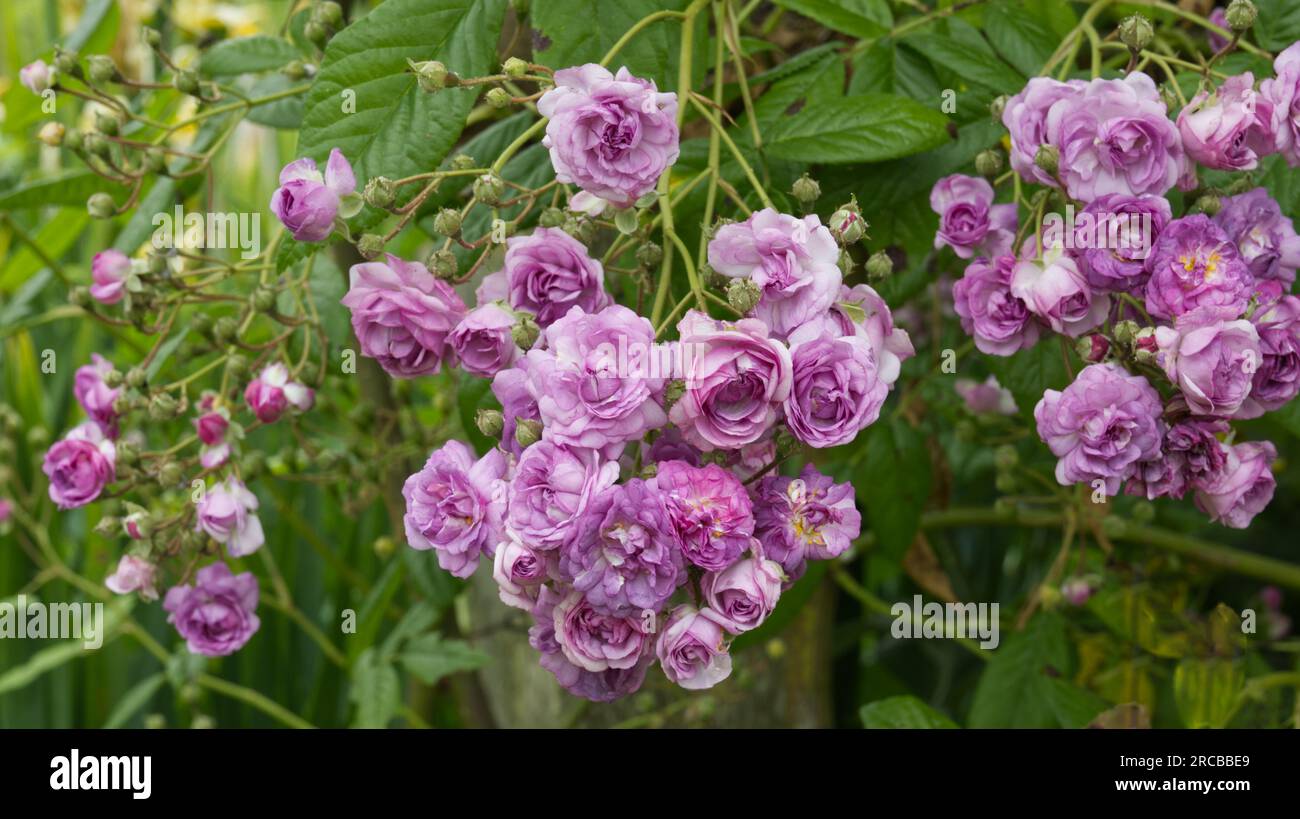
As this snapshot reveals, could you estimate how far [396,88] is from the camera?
25.8 inches

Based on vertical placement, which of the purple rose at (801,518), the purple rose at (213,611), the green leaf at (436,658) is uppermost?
the purple rose at (801,518)

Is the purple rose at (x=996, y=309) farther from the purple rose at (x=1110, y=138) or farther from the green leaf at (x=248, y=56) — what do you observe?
the green leaf at (x=248, y=56)

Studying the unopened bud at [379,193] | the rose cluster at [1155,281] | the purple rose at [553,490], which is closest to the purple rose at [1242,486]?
the rose cluster at [1155,281]

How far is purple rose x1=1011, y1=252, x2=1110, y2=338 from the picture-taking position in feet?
1.94

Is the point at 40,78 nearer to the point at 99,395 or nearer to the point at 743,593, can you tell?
the point at 99,395

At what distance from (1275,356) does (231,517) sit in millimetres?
583

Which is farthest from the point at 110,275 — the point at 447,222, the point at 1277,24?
the point at 1277,24

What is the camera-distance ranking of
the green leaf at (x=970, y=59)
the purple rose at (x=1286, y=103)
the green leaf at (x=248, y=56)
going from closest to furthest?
the purple rose at (x=1286, y=103), the green leaf at (x=970, y=59), the green leaf at (x=248, y=56)

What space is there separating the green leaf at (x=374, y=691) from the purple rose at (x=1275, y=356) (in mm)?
690

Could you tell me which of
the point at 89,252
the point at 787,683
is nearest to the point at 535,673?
the point at 787,683

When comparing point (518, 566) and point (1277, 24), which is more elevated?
point (1277, 24)

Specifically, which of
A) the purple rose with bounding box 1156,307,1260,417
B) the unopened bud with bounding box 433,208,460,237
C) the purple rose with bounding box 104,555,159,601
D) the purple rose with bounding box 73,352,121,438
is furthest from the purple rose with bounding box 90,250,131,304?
the purple rose with bounding box 1156,307,1260,417

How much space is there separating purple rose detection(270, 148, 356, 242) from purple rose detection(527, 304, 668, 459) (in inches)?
5.5

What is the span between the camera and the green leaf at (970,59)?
0.72 meters
